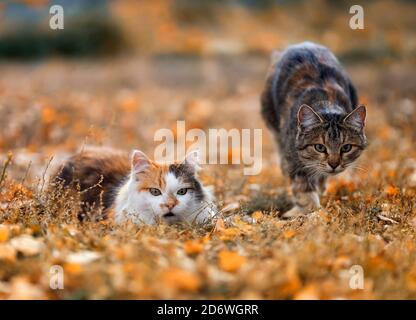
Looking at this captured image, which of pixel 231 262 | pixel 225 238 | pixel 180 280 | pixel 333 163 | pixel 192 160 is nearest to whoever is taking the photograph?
pixel 180 280

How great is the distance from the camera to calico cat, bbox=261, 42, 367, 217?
488 centimetres

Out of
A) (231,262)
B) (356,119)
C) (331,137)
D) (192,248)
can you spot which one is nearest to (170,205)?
(192,248)

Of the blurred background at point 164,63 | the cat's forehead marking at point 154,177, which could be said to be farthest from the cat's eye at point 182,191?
the blurred background at point 164,63

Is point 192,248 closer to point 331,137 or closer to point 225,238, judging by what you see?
point 225,238

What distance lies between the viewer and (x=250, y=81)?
13.5m

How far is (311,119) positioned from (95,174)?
76.1 inches

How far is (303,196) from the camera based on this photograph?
511 centimetres

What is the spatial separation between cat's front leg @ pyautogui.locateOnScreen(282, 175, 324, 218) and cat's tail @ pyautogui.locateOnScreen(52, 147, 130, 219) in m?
1.51

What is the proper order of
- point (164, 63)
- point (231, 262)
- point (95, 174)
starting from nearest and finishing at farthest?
point (231, 262)
point (95, 174)
point (164, 63)

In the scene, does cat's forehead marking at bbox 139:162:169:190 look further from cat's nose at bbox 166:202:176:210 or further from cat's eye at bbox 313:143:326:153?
cat's eye at bbox 313:143:326:153

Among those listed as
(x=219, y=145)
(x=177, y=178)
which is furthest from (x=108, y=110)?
(x=177, y=178)

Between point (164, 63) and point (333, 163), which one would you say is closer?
point (333, 163)

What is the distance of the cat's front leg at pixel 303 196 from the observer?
16.5ft

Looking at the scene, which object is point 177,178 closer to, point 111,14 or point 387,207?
point 387,207
